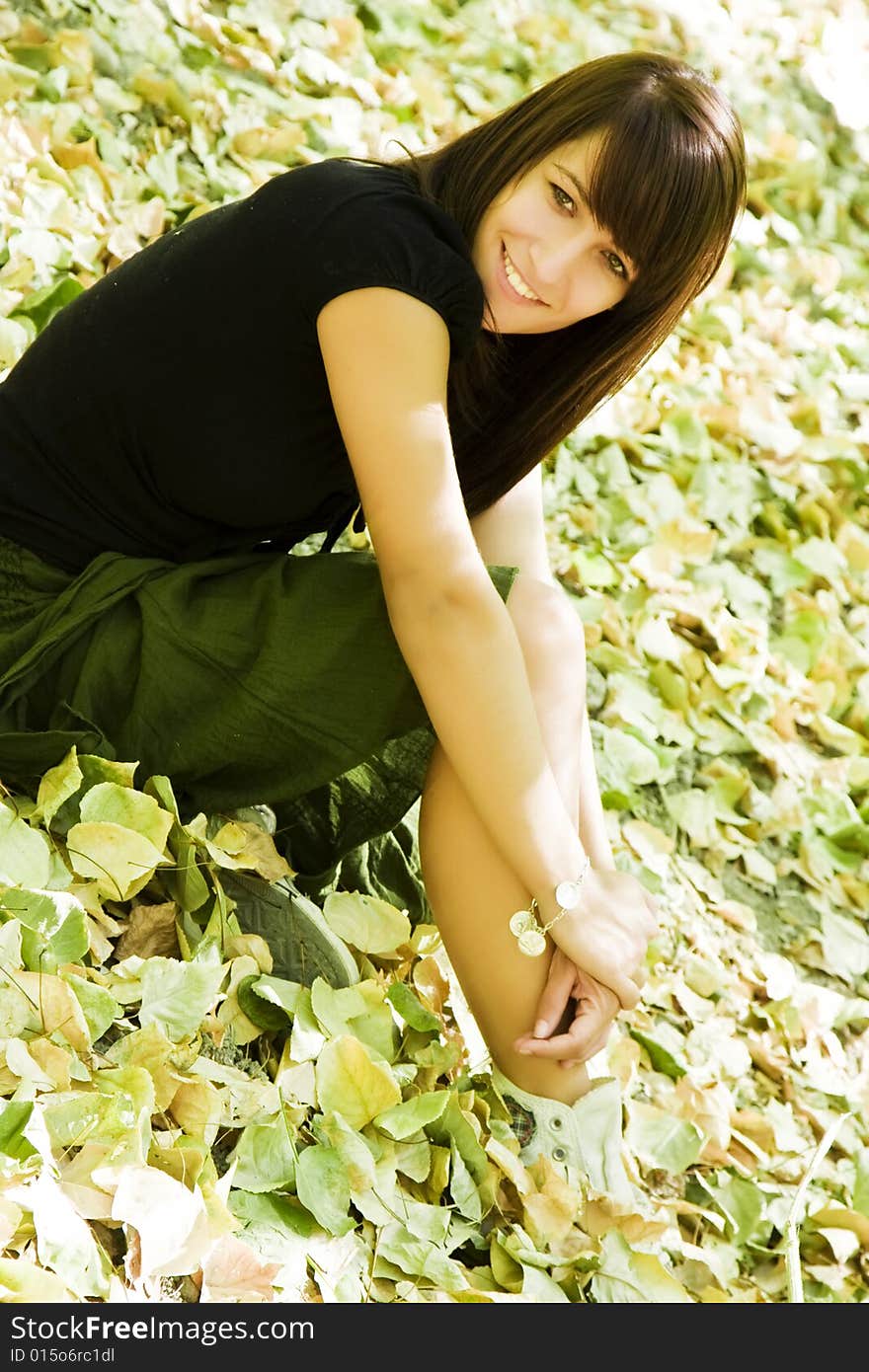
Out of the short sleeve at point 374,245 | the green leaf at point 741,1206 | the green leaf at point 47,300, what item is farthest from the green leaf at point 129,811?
the green leaf at point 47,300

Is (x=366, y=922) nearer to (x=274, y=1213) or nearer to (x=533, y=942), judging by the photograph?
(x=533, y=942)

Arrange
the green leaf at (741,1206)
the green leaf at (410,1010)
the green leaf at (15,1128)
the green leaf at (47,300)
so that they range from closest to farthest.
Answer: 1. the green leaf at (15,1128)
2. the green leaf at (410,1010)
3. the green leaf at (741,1206)
4. the green leaf at (47,300)

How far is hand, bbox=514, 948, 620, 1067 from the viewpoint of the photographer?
1.20 m

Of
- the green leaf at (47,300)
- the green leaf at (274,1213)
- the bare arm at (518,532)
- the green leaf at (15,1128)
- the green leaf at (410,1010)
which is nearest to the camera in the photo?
the green leaf at (15,1128)

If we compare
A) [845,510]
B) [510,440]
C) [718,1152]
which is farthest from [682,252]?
[845,510]

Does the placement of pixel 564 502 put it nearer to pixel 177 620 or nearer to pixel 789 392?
pixel 789 392

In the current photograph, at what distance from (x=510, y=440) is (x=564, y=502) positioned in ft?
2.49

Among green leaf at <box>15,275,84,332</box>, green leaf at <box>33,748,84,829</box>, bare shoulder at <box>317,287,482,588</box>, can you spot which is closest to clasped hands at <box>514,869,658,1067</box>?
bare shoulder at <box>317,287,482,588</box>

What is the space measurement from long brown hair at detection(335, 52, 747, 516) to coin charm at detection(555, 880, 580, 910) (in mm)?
466

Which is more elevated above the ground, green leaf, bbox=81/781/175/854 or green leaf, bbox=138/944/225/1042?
green leaf, bbox=81/781/175/854

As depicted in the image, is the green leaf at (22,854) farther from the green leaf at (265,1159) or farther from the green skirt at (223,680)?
the green leaf at (265,1159)

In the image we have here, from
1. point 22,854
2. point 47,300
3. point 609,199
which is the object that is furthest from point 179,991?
point 47,300

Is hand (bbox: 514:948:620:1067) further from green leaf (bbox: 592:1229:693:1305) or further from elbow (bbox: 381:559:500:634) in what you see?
elbow (bbox: 381:559:500:634)

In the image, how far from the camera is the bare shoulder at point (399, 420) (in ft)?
3.76
